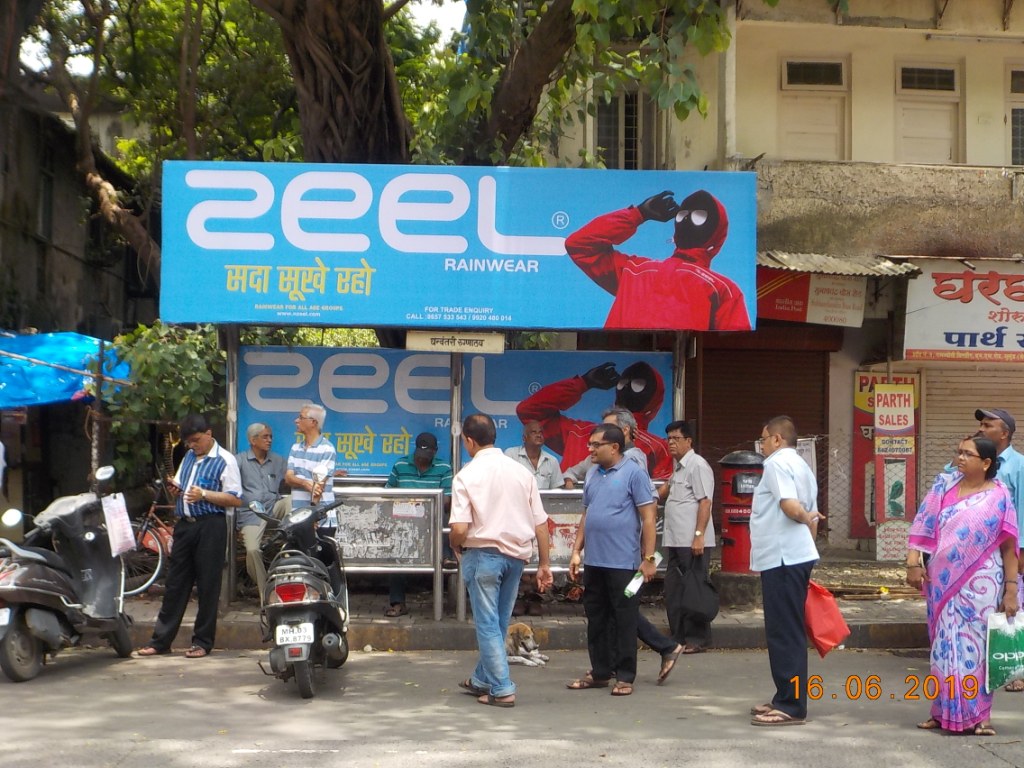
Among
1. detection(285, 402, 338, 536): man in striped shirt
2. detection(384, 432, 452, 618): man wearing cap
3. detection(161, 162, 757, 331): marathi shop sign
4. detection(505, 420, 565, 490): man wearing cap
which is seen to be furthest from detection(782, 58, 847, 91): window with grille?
detection(285, 402, 338, 536): man in striped shirt

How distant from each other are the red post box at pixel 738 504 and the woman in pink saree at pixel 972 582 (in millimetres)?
3113

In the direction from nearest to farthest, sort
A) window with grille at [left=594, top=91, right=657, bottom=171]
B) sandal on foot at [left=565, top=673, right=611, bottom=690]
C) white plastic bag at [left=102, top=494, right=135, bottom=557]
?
sandal on foot at [left=565, top=673, right=611, bottom=690] → white plastic bag at [left=102, top=494, right=135, bottom=557] → window with grille at [left=594, top=91, right=657, bottom=171]

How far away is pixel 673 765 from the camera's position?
5555mm

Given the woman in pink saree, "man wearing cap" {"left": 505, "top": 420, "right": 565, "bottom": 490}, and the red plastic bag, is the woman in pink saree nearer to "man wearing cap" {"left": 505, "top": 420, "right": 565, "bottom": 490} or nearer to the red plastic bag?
the red plastic bag

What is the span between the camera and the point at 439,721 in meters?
6.43

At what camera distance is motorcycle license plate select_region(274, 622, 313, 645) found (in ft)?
22.2

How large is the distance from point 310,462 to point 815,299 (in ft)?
21.8

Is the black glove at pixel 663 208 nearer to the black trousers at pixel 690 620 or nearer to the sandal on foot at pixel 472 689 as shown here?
the black trousers at pixel 690 620

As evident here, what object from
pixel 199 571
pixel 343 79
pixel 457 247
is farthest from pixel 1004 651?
pixel 343 79

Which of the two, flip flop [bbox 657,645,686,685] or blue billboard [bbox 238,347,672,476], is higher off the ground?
blue billboard [bbox 238,347,672,476]

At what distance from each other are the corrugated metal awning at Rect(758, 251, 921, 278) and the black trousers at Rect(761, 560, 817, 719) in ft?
19.9

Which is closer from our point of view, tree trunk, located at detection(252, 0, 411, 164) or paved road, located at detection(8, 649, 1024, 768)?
paved road, located at detection(8, 649, 1024, 768)

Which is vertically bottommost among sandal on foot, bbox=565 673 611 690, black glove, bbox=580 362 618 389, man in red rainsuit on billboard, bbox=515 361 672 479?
sandal on foot, bbox=565 673 611 690

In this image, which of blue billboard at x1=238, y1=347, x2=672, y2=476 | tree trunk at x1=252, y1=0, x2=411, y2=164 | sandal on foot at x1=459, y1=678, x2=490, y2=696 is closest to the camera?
sandal on foot at x1=459, y1=678, x2=490, y2=696
